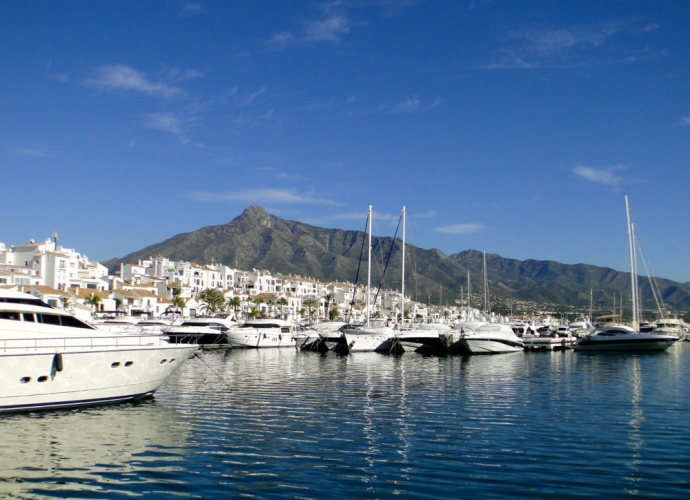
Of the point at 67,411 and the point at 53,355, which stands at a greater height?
the point at 53,355

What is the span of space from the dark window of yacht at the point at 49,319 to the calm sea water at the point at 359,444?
4.14m

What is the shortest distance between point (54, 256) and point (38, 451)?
94.2 metres

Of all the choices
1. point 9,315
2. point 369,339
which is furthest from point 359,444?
point 369,339

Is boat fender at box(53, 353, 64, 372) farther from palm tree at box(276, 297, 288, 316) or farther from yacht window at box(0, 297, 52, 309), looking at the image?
palm tree at box(276, 297, 288, 316)

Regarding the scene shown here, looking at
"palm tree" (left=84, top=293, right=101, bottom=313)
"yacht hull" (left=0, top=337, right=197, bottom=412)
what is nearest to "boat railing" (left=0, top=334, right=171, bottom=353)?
"yacht hull" (left=0, top=337, right=197, bottom=412)

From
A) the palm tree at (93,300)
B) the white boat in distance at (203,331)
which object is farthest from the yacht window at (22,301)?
the palm tree at (93,300)

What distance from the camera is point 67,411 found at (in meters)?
23.4

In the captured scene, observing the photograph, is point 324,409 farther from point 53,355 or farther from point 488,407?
point 53,355

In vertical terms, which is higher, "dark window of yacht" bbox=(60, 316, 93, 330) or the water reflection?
"dark window of yacht" bbox=(60, 316, 93, 330)

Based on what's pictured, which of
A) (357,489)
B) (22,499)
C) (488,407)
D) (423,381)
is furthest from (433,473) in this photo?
(423,381)

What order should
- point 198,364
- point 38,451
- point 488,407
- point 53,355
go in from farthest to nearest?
point 198,364 → point 488,407 → point 53,355 → point 38,451

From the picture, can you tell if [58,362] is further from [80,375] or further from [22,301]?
[22,301]

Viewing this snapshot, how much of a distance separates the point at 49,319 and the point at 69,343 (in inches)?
65.3

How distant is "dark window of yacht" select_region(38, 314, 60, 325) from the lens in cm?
2539
